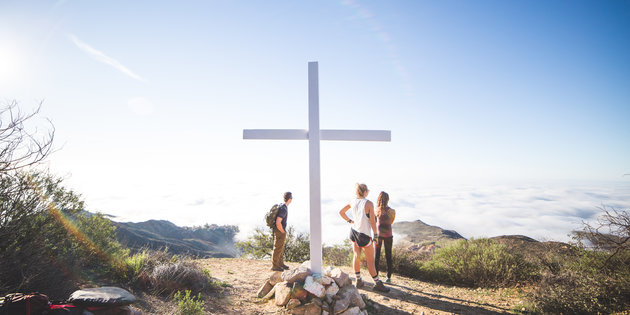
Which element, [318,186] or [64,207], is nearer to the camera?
[318,186]

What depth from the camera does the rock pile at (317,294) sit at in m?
4.11

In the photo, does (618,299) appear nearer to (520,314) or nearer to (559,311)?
(559,311)

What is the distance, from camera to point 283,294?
4441 millimetres

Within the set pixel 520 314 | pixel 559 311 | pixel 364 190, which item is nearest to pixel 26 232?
pixel 364 190

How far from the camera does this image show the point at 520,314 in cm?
454

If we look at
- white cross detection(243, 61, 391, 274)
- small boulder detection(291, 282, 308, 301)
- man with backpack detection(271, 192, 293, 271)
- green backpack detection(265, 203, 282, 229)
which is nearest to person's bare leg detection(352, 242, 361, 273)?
white cross detection(243, 61, 391, 274)

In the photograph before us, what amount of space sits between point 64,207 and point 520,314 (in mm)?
9628

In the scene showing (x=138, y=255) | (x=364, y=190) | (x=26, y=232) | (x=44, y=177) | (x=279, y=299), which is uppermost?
(x=44, y=177)

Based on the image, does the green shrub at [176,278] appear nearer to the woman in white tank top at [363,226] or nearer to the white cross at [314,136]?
the white cross at [314,136]

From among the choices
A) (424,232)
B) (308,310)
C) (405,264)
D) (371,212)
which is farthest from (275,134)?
(424,232)

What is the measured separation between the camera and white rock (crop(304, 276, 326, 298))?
13.9 feet

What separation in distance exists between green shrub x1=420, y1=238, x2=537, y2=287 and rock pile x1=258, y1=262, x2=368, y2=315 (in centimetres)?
380

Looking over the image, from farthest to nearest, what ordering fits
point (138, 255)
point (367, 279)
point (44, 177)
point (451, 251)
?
point (451, 251) → point (367, 279) → point (138, 255) → point (44, 177)

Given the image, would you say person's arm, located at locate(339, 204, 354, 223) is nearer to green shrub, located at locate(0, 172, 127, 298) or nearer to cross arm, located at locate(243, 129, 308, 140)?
cross arm, located at locate(243, 129, 308, 140)
